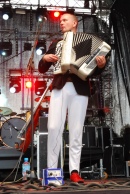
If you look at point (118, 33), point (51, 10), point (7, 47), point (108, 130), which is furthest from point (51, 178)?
point (51, 10)

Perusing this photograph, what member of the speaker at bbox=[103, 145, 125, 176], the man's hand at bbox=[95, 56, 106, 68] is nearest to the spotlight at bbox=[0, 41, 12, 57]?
the speaker at bbox=[103, 145, 125, 176]

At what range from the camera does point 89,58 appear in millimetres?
3244

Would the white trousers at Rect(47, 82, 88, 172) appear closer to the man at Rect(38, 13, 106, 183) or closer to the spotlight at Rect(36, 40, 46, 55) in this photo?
the man at Rect(38, 13, 106, 183)

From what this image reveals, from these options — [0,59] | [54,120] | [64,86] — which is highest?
[0,59]

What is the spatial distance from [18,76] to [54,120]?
913 cm

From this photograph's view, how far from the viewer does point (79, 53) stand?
127 inches

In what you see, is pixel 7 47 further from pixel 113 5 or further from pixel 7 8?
pixel 113 5

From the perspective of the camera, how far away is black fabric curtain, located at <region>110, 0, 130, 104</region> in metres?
9.35

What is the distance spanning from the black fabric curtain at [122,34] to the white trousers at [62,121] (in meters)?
6.19

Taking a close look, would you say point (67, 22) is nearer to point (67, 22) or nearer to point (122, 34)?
point (67, 22)

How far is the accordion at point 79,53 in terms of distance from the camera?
3184mm

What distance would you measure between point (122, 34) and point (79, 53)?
23.2 ft

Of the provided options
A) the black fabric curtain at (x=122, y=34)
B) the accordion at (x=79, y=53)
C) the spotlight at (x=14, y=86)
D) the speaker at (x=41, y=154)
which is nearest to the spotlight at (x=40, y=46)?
the spotlight at (x=14, y=86)

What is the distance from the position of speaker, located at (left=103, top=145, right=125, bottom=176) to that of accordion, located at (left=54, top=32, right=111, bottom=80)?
469cm
